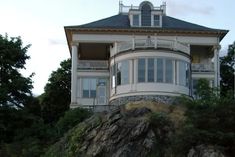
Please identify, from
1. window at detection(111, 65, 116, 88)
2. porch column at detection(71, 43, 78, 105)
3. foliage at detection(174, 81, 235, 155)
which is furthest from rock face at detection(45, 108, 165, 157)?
porch column at detection(71, 43, 78, 105)

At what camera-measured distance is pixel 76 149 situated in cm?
3888

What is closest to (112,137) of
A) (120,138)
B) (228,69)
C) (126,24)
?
(120,138)

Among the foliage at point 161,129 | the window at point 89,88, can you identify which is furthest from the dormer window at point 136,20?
the foliage at point 161,129

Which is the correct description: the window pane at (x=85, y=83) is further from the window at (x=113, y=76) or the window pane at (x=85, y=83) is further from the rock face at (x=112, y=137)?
the rock face at (x=112, y=137)

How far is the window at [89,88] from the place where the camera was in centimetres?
5319

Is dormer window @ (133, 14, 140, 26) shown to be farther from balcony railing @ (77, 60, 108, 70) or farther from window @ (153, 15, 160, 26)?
balcony railing @ (77, 60, 108, 70)

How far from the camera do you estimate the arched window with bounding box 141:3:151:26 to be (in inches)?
2215

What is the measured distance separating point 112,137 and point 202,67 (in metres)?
19.1

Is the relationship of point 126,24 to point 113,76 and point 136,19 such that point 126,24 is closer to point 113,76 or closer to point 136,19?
point 136,19

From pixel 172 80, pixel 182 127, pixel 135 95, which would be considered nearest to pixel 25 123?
pixel 135 95

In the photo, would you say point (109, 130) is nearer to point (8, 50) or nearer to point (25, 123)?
point (25, 123)

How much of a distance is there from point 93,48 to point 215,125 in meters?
23.3

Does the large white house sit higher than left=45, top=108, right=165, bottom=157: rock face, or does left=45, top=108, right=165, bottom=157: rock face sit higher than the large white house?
the large white house

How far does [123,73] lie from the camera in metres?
47.8
